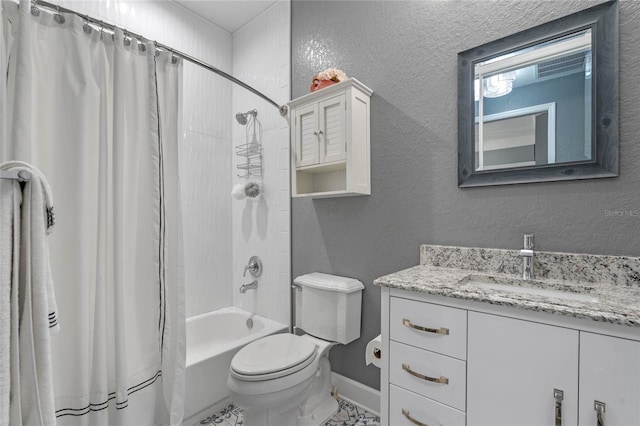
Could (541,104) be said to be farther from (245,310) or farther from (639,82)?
(245,310)

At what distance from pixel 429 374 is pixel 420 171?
977mm

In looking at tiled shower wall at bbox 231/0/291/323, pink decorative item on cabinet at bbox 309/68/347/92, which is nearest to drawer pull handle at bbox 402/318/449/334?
tiled shower wall at bbox 231/0/291/323

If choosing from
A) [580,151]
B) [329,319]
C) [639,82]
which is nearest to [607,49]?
[639,82]

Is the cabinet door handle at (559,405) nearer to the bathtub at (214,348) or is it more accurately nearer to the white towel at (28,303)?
the white towel at (28,303)

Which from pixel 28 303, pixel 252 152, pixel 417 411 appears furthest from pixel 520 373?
pixel 252 152

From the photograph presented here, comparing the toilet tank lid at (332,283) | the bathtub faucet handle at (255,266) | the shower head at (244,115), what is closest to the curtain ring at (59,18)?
the shower head at (244,115)

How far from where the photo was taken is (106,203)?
3.87 feet

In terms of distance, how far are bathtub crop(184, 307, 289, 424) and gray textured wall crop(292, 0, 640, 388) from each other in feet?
1.93

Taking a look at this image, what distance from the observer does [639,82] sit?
43.1 inches

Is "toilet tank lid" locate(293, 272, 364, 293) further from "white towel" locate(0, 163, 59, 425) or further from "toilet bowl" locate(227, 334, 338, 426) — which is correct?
"white towel" locate(0, 163, 59, 425)

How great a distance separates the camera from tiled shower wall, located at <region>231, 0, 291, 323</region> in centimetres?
229

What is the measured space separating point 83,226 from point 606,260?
1.97 meters

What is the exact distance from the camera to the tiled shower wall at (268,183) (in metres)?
2.29

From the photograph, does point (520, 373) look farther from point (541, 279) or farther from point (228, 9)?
point (228, 9)
